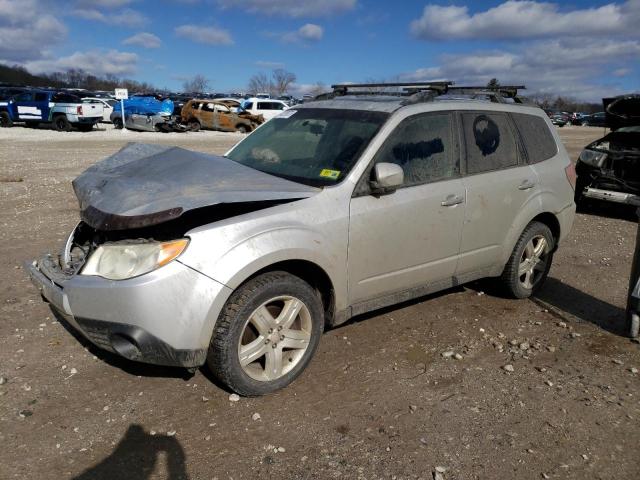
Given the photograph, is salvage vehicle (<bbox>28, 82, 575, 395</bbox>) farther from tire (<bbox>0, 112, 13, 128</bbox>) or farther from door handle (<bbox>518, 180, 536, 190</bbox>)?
tire (<bbox>0, 112, 13, 128</bbox>)

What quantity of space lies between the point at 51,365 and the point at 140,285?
4.54 feet

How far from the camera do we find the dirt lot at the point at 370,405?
283 centimetres

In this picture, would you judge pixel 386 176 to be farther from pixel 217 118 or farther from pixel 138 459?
pixel 217 118

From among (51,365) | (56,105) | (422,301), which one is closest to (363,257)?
(422,301)

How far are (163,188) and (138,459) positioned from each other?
4.99ft

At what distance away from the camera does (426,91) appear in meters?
4.46

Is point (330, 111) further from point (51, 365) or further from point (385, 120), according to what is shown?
point (51, 365)

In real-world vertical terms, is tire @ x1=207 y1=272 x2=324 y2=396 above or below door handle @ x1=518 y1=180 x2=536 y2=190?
below

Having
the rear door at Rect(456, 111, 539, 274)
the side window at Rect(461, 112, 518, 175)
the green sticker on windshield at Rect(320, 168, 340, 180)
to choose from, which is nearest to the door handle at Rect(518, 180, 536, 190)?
the rear door at Rect(456, 111, 539, 274)

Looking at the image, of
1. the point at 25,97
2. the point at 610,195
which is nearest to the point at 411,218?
the point at 610,195

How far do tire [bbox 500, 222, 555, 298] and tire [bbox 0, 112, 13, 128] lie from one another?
28.6 m

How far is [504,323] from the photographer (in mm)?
4668

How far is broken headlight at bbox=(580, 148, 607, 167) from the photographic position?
9233 millimetres

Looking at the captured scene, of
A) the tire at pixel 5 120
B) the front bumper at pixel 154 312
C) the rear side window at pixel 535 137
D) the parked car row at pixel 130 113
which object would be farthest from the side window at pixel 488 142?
the tire at pixel 5 120
